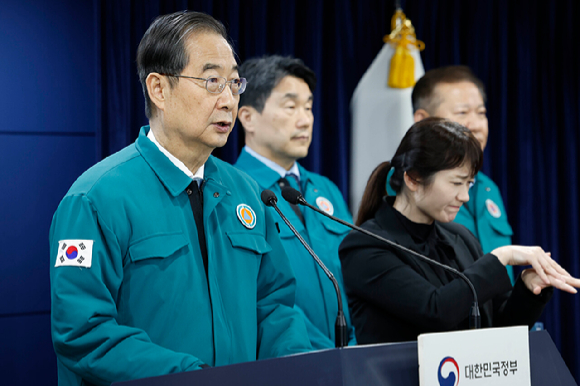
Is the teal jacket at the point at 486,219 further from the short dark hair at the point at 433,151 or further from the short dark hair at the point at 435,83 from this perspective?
the short dark hair at the point at 433,151

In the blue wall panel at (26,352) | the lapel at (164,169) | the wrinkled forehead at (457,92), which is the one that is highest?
the wrinkled forehead at (457,92)

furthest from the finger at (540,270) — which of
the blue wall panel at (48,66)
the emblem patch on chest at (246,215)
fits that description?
the blue wall panel at (48,66)

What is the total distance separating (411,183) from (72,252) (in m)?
1.03

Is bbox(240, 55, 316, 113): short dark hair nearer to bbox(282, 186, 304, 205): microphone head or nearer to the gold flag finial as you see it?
the gold flag finial

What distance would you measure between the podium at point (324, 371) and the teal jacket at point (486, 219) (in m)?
1.54

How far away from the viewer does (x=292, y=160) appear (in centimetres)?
253

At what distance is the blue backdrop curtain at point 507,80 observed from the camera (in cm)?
320

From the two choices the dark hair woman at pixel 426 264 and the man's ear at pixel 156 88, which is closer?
the man's ear at pixel 156 88

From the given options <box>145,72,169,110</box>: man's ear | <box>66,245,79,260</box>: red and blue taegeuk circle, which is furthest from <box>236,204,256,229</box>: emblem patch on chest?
<box>66,245,79,260</box>: red and blue taegeuk circle

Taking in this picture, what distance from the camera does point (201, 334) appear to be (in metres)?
1.36

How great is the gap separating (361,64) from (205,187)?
2.05 metres

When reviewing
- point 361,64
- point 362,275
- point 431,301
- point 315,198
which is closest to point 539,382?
point 431,301

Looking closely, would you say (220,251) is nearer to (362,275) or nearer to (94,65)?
(362,275)

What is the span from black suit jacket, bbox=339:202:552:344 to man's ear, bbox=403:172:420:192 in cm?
9
